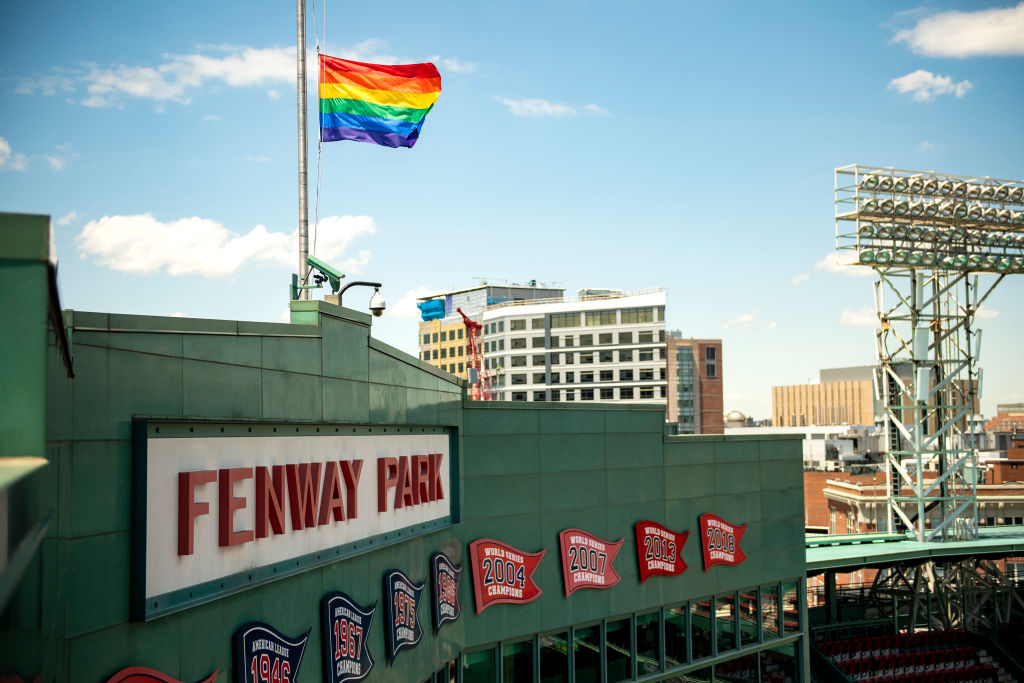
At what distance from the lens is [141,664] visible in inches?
294

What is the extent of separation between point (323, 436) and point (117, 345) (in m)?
3.43

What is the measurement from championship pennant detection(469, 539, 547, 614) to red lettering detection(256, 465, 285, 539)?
6.86 meters

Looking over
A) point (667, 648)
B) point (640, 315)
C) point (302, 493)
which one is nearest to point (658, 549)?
point (667, 648)

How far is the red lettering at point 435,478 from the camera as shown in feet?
46.2

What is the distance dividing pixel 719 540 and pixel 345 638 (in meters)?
13.1

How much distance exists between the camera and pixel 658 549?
20109mm

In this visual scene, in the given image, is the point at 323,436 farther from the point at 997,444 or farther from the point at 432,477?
the point at 997,444

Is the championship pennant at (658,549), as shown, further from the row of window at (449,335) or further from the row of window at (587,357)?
the row of window at (449,335)

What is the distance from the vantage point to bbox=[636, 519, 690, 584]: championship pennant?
19.7 m

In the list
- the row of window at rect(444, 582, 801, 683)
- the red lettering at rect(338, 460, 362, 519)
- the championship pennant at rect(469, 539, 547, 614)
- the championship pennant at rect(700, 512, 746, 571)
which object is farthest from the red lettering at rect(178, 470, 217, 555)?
the championship pennant at rect(700, 512, 746, 571)

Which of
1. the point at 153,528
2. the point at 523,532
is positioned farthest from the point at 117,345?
the point at 523,532

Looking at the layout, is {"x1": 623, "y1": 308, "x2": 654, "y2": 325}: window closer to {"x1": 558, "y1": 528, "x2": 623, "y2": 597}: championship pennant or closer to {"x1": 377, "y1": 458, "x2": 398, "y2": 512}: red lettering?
{"x1": 558, "y1": 528, "x2": 623, "y2": 597}: championship pennant

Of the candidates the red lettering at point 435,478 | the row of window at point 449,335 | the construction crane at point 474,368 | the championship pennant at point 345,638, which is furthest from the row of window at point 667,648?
the row of window at point 449,335

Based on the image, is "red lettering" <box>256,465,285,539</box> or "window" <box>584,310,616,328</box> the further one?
"window" <box>584,310,616,328</box>
